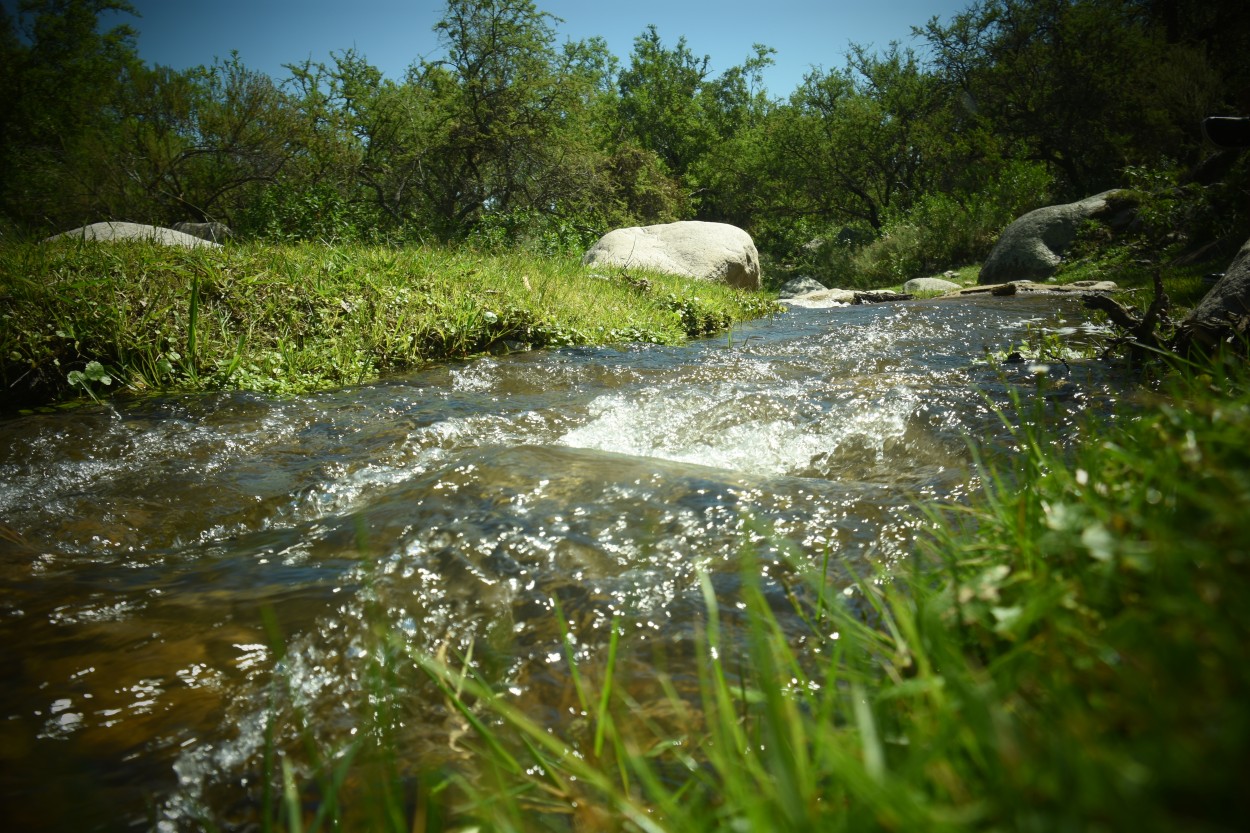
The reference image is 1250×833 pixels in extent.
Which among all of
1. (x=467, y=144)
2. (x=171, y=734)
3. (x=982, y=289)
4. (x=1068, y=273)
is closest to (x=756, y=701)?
(x=171, y=734)

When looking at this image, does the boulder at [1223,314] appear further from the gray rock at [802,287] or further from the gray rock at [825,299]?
the gray rock at [802,287]

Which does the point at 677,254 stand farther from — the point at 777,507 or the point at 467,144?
the point at 777,507

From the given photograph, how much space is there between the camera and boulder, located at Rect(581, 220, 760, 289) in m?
14.8

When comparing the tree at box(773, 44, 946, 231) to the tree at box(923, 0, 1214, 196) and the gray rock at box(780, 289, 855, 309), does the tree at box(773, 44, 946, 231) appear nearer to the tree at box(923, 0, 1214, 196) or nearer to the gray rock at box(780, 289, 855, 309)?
the tree at box(923, 0, 1214, 196)

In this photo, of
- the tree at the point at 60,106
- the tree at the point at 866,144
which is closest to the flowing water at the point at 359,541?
the tree at the point at 60,106

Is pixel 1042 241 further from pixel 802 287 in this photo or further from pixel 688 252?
pixel 688 252

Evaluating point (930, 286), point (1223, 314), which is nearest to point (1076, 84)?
point (930, 286)

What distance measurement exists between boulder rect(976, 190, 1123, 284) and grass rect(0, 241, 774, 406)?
1168 centimetres

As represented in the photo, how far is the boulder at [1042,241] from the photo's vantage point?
51.2 feet

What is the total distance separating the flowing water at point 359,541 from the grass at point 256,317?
1.97ft

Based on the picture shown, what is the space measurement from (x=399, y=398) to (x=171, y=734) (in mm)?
3586

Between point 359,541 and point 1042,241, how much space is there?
1840 centimetres

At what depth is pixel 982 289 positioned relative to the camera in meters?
13.5

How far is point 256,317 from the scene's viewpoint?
18.7ft
